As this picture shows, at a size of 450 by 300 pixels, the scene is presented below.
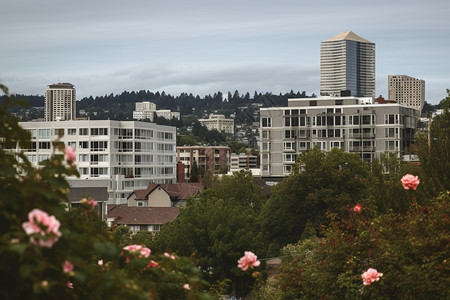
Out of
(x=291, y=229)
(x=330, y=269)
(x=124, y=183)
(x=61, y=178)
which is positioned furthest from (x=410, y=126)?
(x=61, y=178)

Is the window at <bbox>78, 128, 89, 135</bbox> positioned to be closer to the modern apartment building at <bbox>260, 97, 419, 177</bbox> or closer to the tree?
the modern apartment building at <bbox>260, 97, 419, 177</bbox>

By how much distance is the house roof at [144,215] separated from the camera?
7450 centimetres

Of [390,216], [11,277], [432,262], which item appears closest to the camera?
[11,277]

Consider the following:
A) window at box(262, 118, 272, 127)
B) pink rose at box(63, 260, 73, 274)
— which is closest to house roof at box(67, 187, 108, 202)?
window at box(262, 118, 272, 127)

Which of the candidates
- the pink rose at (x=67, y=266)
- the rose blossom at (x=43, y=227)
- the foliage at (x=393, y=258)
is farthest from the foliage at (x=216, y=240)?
the rose blossom at (x=43, y=227)

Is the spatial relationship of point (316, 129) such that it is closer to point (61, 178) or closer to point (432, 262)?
point (432, 262)

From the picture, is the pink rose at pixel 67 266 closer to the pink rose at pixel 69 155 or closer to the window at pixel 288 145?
the pink rose at pixel 69 155

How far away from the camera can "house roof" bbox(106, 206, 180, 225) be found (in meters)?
74.5

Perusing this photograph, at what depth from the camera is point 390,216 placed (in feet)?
57.3

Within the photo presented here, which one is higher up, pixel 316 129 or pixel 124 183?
pixel 316 129

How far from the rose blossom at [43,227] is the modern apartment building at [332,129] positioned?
4226 inches

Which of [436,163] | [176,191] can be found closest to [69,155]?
[436,163]

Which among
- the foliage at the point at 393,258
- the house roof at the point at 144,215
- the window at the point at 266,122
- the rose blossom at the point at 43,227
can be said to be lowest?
the house roof at the point at 144,215

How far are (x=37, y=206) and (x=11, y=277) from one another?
58 centimetres
